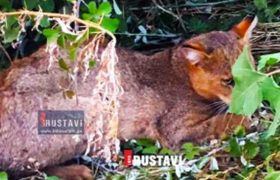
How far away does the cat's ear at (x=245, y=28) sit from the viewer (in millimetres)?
5074

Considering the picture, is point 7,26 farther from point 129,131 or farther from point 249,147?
point 249,147

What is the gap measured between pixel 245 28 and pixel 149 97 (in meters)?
0.66

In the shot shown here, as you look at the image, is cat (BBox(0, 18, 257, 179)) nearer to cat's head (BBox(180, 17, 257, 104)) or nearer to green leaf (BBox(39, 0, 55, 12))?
cat's head (BBox(180, 17, 257, 104))

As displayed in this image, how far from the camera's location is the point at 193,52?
493cm

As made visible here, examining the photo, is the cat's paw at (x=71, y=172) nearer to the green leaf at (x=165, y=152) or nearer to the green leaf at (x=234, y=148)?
the green leaf at (x=165, y=152)

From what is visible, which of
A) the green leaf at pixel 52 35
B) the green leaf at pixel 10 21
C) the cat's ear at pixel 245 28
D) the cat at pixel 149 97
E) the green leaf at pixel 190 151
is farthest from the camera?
the cat's ear at pixel 245 28

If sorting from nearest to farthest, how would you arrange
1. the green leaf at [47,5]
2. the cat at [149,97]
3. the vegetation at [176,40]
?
the vegetation at [176,40] < the cat at [149,97] < the green leaf at [47,5]

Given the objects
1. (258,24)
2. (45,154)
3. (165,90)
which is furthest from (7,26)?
(258,24)

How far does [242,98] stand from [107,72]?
57 centimetres

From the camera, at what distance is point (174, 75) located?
5.01 m

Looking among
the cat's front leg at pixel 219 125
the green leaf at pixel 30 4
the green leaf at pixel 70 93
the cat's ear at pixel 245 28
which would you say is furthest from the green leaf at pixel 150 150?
the green leaf at pixel 30 4

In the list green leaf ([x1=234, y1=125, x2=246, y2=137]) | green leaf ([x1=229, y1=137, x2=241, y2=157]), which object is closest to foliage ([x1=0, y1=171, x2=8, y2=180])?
green leaf ([x1=229, y1=137, x2=241, y2=157])

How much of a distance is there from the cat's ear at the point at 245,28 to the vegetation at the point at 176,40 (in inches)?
6.5

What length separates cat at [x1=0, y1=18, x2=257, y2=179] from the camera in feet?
15.0
